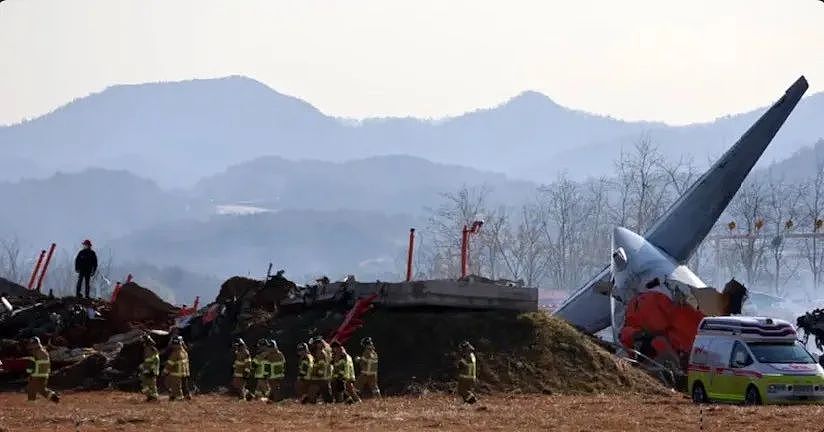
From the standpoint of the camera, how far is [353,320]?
41625 millimetres

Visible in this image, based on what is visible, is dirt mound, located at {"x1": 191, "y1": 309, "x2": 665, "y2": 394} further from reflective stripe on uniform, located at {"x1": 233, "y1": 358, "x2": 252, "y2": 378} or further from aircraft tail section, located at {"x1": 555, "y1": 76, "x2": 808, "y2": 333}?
aircraft tail section, located at {"x1": 555, "y1": 76, "x2": 808, "y2": 333}

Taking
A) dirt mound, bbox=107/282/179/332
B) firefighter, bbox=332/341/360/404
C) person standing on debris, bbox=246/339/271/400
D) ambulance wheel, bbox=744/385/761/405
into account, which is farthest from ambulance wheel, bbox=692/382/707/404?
dirt mound, bbox=107/282/179/332

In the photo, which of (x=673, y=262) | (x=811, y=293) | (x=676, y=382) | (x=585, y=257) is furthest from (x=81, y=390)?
(x=585, y=257)

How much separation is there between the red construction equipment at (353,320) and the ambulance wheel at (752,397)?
12.8m

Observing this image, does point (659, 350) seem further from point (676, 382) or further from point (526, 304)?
point (526, 304)

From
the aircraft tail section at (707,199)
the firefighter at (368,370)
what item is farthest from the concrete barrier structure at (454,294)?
the aircraft tail section at (707,199)

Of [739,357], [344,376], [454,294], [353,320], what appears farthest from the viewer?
[454,294]

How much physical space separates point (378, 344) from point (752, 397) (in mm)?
12026

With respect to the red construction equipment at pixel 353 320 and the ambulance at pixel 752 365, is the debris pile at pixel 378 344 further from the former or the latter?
the ambulance at pixel 752 365

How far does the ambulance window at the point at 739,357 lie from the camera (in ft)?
110

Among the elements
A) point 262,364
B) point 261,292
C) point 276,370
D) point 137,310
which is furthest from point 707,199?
point 262,364

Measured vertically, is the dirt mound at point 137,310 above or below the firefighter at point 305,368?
above

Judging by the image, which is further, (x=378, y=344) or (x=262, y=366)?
(x=378, y=344)

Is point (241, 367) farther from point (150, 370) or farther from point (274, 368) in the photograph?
point (150, 370)
